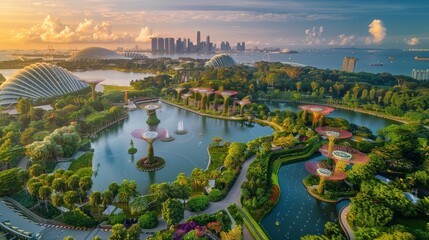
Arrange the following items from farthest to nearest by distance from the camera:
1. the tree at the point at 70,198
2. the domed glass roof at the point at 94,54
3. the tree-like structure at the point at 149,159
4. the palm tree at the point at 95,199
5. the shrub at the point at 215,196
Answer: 1. the domed glass roof at the point at 94,54
2. the tree-like structure at the point at 149,159
3. the shrub at the point at 215,196
4. the palm tree at the point at 95,199
5. the tree at the point at 70,198

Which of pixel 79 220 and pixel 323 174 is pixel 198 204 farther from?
pixel 323 174

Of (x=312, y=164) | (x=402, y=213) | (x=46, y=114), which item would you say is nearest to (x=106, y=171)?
(x=46, y=114)

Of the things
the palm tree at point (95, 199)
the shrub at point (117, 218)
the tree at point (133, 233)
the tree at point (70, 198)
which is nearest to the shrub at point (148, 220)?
the shrub at point (117, 218)

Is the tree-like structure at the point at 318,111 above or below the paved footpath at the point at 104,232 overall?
above

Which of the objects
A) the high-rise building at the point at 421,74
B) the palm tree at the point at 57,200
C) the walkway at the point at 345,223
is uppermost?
the high-rise building at the point at 421,74

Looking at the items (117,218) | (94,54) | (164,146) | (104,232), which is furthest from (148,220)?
(94,54)

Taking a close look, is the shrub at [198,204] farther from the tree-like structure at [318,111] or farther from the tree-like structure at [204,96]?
the tree-like structure at [204,96]
